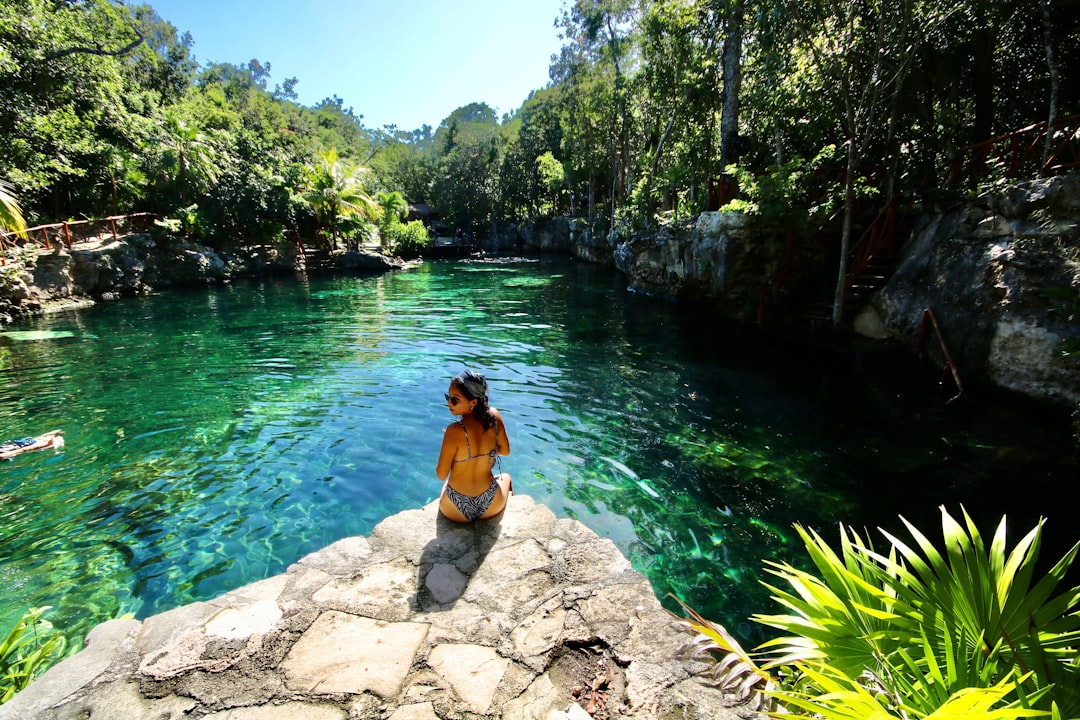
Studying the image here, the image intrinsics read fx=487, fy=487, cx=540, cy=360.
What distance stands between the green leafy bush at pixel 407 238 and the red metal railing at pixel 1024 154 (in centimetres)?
3576

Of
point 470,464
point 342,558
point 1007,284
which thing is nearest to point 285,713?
point 342,558

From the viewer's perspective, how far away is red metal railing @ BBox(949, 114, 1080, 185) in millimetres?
9391

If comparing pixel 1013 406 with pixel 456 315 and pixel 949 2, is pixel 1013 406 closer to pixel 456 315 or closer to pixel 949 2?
pixel 949 2

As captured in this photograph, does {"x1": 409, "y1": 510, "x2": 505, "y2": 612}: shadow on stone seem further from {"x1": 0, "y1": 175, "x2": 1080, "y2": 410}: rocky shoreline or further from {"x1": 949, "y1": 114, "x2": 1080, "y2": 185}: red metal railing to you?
{"x1": 949, "y1": 114, "x2": 1080, "y2": 185}: red metal railing

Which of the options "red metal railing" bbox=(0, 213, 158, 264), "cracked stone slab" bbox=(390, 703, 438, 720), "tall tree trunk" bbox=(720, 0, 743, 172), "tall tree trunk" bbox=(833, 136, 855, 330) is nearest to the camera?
"cracked stone slab" bbox=(390, 703, 438, 720)

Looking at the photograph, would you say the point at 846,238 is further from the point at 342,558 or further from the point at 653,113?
the point at 653,113

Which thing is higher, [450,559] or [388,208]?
[388,208]

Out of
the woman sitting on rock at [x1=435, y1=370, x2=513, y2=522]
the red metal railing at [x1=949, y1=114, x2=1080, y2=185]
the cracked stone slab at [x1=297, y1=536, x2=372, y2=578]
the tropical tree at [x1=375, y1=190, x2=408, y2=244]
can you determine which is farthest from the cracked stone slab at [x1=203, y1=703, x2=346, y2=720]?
the tropical tree at [x1=375, y1=190, x2=408, y2=244]

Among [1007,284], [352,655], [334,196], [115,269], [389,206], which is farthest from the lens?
[389,206]

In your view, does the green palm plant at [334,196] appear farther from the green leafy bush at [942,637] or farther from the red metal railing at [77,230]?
the green leafy bush at [942,637]

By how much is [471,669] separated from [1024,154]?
14.3 m

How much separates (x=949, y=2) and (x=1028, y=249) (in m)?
7.07

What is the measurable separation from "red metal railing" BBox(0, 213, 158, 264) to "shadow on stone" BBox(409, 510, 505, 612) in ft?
68.5

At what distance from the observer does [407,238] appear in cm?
4094
